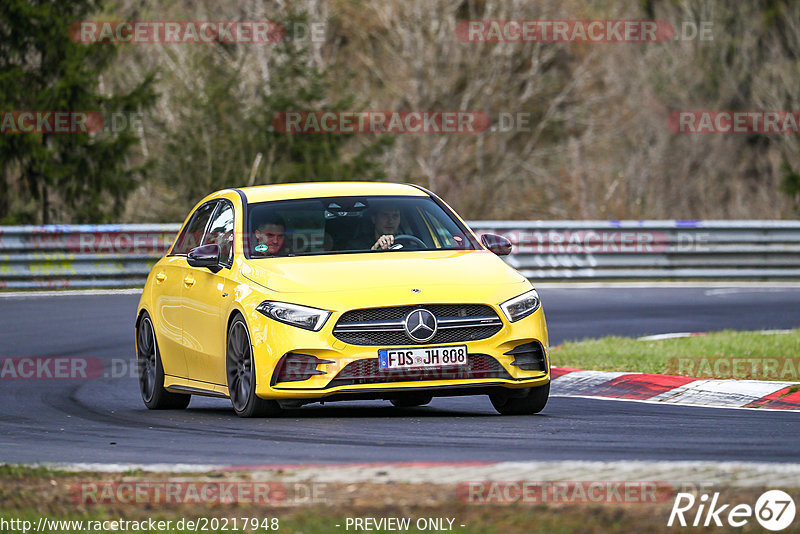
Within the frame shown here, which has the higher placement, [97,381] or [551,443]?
[551,443]

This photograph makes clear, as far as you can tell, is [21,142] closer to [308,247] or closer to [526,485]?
[308,247]

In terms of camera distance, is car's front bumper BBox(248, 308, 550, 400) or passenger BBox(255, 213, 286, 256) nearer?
car's front bumper BBox(248, 308, 550, 400)

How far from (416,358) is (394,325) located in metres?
0.24

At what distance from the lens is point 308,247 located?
415 inches

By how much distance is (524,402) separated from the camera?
10.1 meters

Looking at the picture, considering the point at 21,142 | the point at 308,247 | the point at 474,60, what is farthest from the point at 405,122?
the point at 308,247

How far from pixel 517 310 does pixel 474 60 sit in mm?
32257

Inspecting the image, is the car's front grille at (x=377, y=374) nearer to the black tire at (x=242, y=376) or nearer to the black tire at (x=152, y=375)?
the black tire at (x=242, y=376)

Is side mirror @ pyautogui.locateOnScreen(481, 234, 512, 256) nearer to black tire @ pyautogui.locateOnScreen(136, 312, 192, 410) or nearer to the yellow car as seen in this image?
the yellow car

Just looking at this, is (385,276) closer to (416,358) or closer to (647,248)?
(416,358)

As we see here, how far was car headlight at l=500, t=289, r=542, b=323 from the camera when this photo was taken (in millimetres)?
9680

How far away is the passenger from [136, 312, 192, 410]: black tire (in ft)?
5.15

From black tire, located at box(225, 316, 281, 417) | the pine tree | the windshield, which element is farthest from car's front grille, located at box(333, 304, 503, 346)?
the pine tree

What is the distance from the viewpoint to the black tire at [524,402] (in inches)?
395
